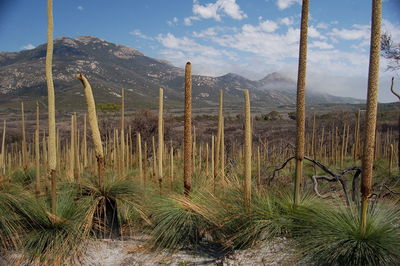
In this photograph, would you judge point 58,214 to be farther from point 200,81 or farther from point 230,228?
point 200,81

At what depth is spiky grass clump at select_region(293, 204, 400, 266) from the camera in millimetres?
2330

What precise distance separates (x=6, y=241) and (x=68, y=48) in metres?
161

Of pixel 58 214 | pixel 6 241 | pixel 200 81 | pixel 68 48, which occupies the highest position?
pixel 68 48

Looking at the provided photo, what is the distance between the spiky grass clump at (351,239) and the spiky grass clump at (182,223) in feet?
4.04

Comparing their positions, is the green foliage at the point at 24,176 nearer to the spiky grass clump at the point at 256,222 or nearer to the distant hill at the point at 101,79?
the spiky grass clump at the point at 256,222

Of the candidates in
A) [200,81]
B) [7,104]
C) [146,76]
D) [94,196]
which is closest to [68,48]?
[146,76]

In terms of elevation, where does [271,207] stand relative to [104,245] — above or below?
above

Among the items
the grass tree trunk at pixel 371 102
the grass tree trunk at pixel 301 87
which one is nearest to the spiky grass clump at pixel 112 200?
the grass tree trunk at pixel 301 87

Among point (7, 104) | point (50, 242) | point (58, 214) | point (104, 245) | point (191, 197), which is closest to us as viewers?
point (50, 242)

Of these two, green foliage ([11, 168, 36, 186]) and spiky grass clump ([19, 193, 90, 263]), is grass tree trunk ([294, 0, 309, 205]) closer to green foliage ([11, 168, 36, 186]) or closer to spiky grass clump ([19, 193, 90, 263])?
spiky grass clump ([19, 193, 90, 263])

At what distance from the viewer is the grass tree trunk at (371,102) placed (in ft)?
8.13

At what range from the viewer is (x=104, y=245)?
3814mm

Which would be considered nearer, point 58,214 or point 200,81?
point 58,214

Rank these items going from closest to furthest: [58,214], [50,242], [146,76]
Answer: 1. [50,242]
2. [58,214]
3. [146,76]
